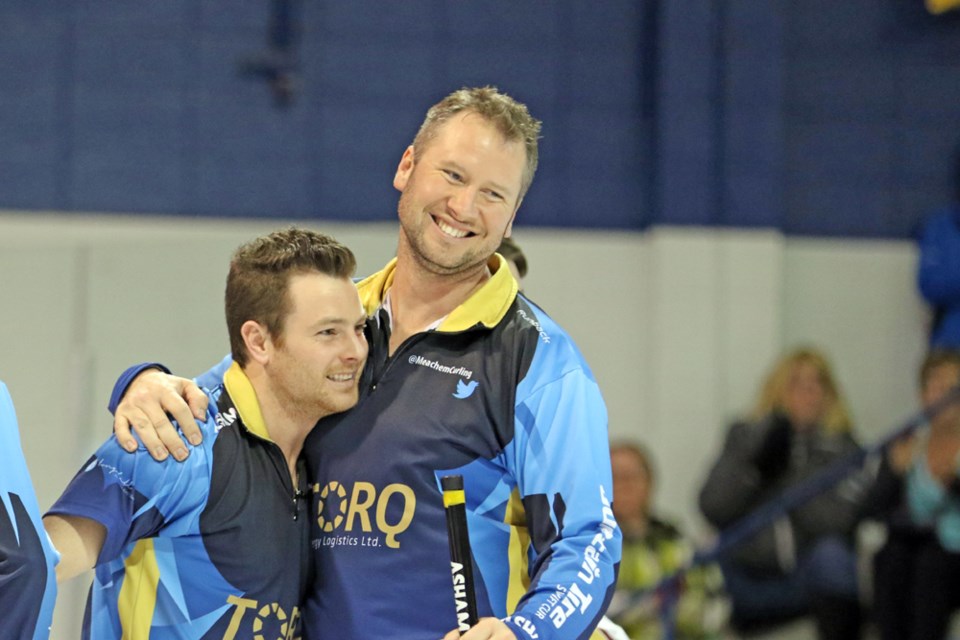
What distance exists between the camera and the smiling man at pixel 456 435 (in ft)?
8.71

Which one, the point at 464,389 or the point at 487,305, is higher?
the point at 487,305

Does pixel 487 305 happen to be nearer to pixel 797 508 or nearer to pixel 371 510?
pixel 371 510

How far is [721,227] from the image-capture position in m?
6.96

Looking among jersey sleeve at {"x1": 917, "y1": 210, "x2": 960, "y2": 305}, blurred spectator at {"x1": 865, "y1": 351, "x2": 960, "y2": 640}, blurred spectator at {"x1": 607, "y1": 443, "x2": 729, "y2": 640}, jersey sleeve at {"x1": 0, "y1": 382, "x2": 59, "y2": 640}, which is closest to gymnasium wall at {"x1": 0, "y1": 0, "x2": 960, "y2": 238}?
jersey sleeve at {"x1": 917, "y1": 210, "x2": 960, "y2": 305}

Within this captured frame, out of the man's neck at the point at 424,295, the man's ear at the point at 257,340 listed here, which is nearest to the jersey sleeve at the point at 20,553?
the man's ear at the point at 257,340

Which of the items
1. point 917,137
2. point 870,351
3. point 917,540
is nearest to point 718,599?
point 917,540

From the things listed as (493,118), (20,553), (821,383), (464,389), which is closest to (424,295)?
(464,389)

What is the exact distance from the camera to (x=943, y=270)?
675cm

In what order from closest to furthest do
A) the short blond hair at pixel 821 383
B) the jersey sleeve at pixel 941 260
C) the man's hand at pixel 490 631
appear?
the man's hand at pixel 490 631 < the short blond hair at pixel 821 383 < the jersey sleeve at pixel 941 260

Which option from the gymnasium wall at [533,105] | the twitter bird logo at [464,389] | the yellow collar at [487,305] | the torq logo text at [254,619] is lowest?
the torq logo text at [254,619]

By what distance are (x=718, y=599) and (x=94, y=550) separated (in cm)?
373

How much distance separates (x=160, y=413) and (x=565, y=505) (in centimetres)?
75

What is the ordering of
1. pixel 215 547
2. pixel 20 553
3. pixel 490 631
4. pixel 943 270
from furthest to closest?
pixel 943 270
pixel 215 547
pixel 490 631
pixel 20 553

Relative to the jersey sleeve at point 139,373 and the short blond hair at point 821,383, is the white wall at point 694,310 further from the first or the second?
the jersey sleeve at point 139,373
